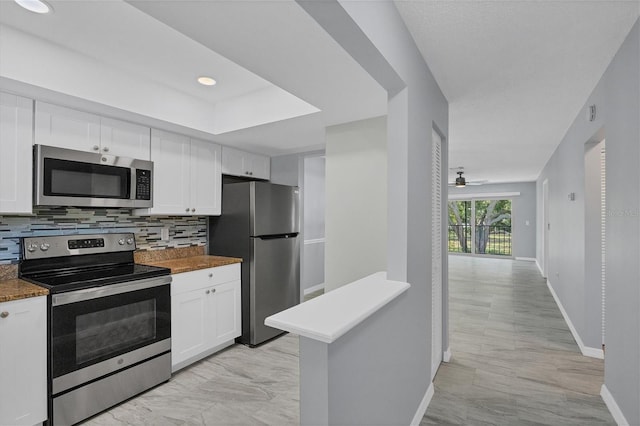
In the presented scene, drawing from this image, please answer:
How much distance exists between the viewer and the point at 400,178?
73.8 inches

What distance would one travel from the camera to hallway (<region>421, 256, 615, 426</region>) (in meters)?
2.27

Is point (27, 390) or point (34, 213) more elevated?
point (34, 213)

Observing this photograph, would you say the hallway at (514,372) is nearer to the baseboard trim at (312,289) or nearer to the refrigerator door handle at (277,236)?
the refrigerator door handle at (277,236)

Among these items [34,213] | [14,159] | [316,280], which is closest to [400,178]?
[14,159]

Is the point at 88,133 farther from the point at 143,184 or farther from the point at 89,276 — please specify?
the point at 89,276

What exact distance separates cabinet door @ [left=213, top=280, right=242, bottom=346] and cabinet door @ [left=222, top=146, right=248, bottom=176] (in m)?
1.28

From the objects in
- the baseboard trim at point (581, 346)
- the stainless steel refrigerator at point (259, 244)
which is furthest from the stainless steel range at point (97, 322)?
the baseboard trim at point (581, 346)

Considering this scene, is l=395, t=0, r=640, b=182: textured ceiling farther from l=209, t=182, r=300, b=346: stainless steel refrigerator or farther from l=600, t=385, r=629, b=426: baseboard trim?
l=600, t=385, r=629, b=426: baseboard trim

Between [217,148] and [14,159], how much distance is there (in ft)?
5.83

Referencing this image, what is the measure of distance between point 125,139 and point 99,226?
2.59 feet

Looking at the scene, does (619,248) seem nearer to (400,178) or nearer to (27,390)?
(400,178)

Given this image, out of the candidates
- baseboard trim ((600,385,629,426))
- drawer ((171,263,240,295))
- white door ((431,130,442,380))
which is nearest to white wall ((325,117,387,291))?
white door ((431,130,442,380))

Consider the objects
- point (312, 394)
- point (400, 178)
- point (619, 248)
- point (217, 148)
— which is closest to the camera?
point (312, 394)

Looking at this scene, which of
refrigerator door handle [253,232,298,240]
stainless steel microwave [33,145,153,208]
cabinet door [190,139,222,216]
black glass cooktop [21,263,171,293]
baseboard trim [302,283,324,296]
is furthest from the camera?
baseboard trim [302,283,324,296]
